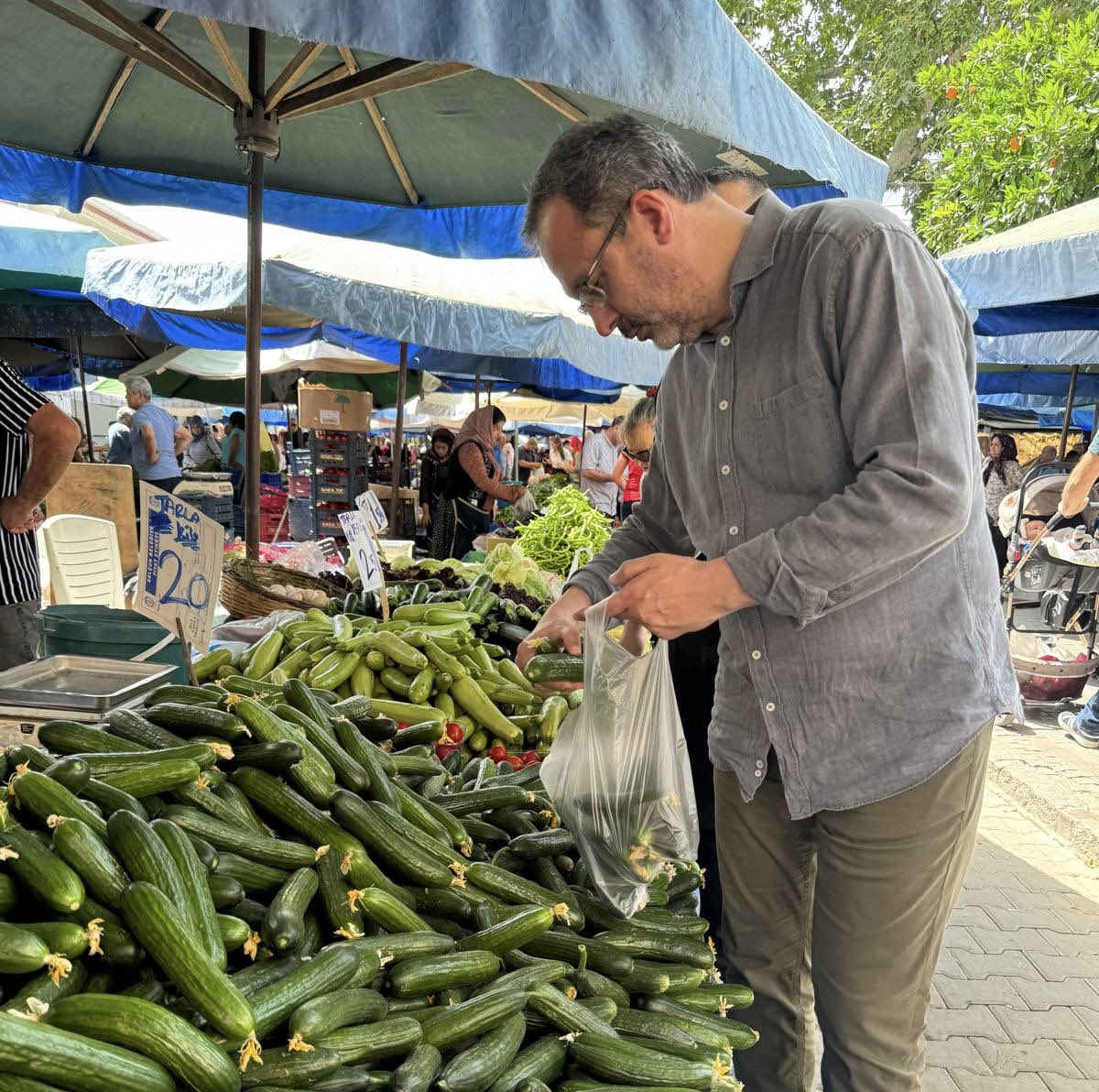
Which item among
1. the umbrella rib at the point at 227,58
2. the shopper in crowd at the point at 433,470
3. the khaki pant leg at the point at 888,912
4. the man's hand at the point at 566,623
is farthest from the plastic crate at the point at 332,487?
the khaki pant leg at the point at 888,912

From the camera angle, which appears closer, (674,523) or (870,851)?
(870,851)

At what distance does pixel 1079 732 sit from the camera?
6863 mm

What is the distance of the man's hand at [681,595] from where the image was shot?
174 cm

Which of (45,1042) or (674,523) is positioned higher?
(674,523)

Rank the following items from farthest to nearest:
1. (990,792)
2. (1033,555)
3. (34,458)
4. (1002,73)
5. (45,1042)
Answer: (1002,73) < (1033,555) < (990,792) < (34,458) < (45,1042)

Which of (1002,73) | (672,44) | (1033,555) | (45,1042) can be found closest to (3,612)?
(45,1042)

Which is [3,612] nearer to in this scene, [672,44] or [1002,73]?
[672,44]

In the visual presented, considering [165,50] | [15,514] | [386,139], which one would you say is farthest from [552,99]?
[15,514]

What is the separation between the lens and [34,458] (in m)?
3.86

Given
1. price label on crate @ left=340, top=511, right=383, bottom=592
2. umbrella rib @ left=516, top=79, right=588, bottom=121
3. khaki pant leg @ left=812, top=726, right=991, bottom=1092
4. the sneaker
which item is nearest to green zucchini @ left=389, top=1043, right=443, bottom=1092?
khaki pant leg @ left=812, top=726, right=991, bottom=1092

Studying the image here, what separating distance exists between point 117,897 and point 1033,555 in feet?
34.3

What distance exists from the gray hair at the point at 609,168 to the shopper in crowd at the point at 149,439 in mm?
10151

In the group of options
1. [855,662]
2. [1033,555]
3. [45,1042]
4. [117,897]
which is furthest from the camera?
[1033,555]

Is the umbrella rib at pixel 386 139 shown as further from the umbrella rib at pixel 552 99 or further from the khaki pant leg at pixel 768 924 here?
the khaki pant leg at pixel 768 924
